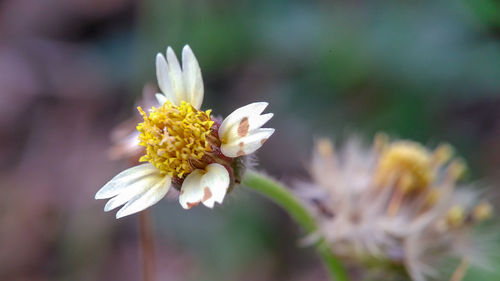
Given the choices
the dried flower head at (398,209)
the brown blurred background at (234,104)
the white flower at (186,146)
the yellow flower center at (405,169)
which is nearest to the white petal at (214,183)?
the white flower at (186,146)

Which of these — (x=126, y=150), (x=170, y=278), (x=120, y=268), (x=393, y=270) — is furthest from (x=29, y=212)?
(x=393, y=270)

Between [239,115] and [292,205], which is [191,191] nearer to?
[239,115]

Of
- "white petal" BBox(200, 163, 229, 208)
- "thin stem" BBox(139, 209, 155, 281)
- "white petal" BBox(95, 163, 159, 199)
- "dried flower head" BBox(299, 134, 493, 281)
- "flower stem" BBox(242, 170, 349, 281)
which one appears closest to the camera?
"white petal" BBox(200, 163, 229, 208)

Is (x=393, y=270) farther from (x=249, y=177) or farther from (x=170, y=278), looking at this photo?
(x=170, y=278)

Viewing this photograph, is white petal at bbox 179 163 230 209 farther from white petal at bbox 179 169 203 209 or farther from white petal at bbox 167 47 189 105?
white petal at bbox 167 47 189 105

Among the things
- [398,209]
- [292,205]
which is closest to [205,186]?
[292,205]

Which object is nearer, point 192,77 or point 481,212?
point 192,77

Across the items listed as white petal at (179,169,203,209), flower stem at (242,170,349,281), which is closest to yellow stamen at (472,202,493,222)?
flower stem at (242,170,349,281)
